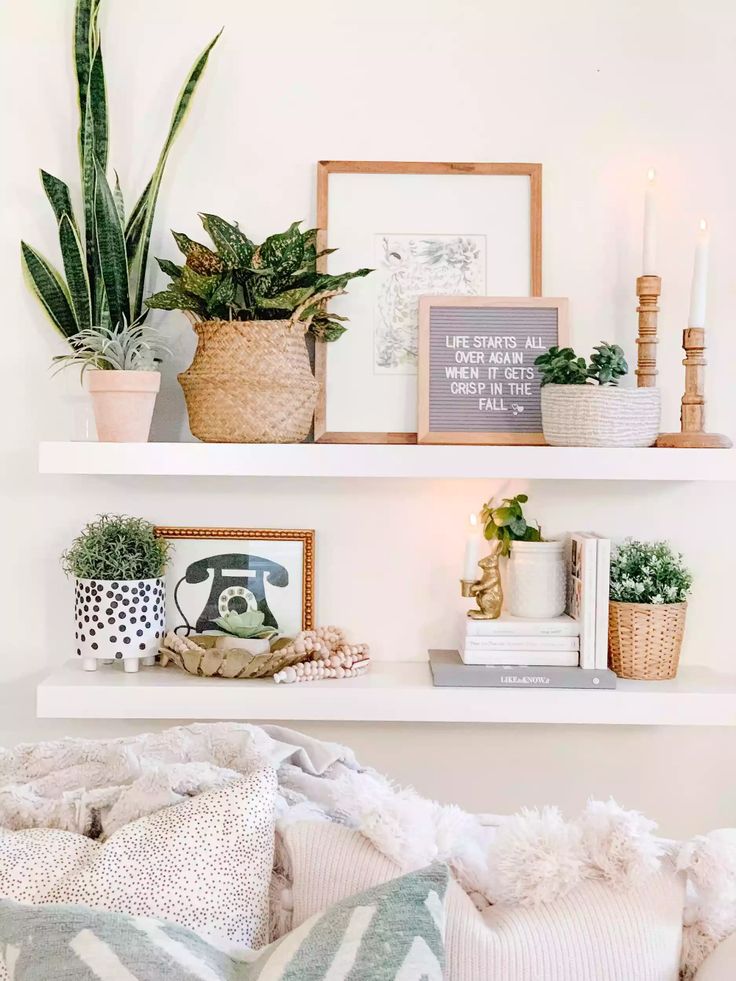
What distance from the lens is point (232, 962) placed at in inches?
37.3

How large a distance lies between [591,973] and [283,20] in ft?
5.55

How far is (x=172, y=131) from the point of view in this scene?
1.86 meters

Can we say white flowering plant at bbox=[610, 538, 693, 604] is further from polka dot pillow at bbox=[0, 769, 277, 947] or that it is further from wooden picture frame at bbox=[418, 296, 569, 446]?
polka dot pillow at bbox=[0, 769, 277, 947]

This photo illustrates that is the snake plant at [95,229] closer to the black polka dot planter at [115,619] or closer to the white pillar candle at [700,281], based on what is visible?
the black polka dot planter at [115,619]

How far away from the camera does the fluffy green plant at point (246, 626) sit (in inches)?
75.4

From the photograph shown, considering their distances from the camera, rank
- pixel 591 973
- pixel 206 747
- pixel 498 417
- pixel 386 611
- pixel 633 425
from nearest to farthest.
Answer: pixel 591 973 → pixel 206 747 → pixel 633 425 → pixel 498 417 → pixel 386 611

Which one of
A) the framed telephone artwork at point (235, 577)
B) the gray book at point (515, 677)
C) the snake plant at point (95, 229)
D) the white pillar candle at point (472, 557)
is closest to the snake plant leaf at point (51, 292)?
the snake plant at point (95, 229)

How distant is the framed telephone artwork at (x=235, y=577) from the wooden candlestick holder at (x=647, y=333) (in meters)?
0.70

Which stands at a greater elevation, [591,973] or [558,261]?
[558,261]

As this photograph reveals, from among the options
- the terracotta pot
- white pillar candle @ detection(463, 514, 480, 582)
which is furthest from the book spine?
the terracotta pot

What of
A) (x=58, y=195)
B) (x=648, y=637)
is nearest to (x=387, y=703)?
(x=648, y=637)

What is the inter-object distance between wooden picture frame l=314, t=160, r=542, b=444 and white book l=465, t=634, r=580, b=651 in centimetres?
39

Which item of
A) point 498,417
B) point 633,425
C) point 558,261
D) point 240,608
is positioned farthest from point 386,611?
point 558,261

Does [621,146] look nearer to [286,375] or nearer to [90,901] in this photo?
[286,375]
